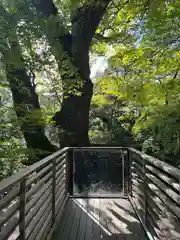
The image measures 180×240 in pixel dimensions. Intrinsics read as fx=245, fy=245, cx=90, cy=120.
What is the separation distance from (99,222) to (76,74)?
3238 mm

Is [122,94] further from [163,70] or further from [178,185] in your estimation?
[178,185]

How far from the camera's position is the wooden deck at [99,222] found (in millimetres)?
2908

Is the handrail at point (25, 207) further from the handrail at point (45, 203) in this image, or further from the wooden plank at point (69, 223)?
the wooden plank at point (69, 223)

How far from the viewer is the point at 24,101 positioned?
18.6 feet

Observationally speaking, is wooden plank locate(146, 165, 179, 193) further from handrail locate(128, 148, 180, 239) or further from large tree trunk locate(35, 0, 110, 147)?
large tree trunk locate(35, 0, 110, 147)

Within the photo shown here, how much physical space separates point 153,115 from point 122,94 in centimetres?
202

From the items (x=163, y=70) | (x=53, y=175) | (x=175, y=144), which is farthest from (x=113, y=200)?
(x=163, y=70)

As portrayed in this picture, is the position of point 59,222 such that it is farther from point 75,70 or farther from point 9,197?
point 75,70

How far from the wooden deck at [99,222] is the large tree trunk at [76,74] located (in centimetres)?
230

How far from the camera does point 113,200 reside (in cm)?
436

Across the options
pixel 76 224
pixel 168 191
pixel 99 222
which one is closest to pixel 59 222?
pixel 76 224

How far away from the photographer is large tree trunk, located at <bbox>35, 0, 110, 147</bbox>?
17.3ft

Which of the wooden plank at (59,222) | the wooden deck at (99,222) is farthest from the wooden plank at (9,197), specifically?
the wooden deck at (99,222)

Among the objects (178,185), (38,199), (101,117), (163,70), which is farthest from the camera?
(101,117)
